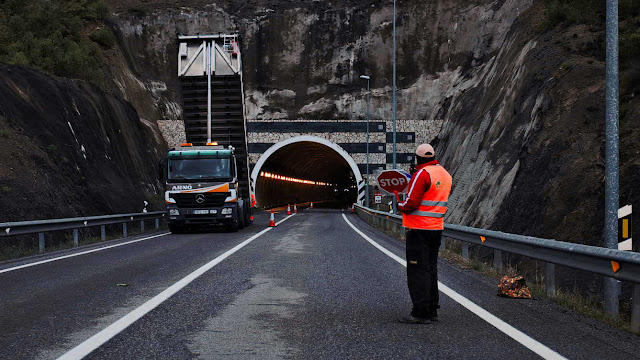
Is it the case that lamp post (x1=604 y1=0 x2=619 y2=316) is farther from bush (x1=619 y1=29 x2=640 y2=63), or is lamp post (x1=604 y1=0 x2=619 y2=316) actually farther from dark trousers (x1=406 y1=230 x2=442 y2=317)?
bush (x1=619 y1=29 x2=640 y2=63)

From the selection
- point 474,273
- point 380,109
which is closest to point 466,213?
point 474,273

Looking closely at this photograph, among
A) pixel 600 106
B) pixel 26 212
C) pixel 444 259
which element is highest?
pixel 600 106

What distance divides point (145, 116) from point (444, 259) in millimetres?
37444

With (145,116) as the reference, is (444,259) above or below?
below

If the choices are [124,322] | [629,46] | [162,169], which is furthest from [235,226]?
[124,322]

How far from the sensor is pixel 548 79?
21.5 metres

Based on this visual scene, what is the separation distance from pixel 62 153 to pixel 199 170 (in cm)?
610

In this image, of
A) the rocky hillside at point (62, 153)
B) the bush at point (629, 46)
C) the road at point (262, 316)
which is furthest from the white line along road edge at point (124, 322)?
the bush at point (629, 46)

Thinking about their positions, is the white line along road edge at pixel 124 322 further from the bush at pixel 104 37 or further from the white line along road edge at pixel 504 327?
the bush at pixel 104 37

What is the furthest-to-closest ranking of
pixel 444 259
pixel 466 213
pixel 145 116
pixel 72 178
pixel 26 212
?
pixel 145 116 → pixel 466 213 → pixel 72 178 → pixel 26 212 → pixel 444 259

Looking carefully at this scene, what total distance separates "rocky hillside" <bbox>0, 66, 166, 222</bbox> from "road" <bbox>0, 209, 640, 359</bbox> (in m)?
7.33

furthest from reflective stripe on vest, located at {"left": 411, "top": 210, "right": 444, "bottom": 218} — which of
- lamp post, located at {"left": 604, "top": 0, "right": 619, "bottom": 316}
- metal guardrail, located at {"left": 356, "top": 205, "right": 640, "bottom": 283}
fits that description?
lamp post, located at {"left": 604, "top": 0, "right": 619, "bottom": 316}

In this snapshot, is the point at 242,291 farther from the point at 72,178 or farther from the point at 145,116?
the point at 145,116

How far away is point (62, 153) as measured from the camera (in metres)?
21.7
